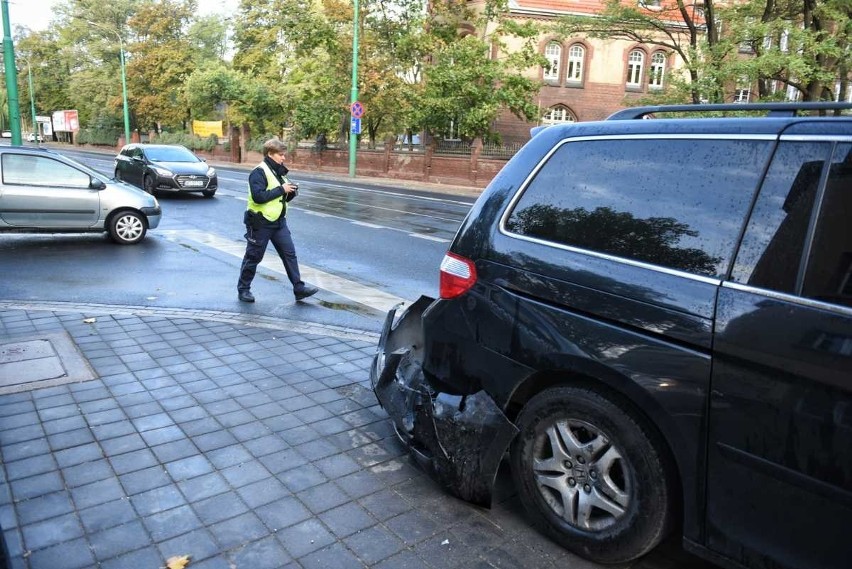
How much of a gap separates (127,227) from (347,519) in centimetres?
915

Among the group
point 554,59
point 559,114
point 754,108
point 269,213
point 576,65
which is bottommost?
point 269,213

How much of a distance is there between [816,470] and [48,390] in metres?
4.44

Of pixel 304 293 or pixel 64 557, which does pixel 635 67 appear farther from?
pixel 64 557

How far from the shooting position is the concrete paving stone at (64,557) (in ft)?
8.86

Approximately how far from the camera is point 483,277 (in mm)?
3133

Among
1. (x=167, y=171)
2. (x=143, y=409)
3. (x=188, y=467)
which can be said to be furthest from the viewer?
(x=167, y=171)

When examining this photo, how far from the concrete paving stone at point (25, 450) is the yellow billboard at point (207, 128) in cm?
5571

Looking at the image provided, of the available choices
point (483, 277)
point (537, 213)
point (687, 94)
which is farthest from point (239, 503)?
point (687, 94)

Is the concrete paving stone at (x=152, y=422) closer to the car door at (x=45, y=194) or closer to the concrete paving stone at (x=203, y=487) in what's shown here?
the concrete paving stone at (x=203, y=487)

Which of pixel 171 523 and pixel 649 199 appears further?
pixel 171 523

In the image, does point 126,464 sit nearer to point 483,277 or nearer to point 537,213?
point 483,277

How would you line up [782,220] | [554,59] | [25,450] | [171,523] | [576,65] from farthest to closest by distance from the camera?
1. [576,65]
2. [554,59]
3. [25,450]
4. [171,523]
5. [782,220]

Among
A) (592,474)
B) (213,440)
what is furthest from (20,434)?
(592,474)

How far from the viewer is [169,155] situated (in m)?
20.5
